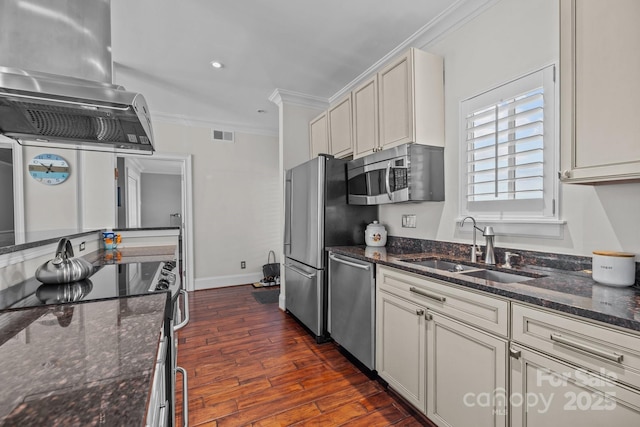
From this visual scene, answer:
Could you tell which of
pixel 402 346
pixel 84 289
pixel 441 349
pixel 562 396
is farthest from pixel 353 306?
pixel 84 289

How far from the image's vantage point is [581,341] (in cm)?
103

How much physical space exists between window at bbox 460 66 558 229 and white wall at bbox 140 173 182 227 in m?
8.91

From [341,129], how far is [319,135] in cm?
48

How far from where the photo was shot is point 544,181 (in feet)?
5.70

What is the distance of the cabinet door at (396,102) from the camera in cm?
225

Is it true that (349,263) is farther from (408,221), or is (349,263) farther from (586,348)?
(586,348)

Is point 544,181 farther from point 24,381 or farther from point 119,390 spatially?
point 24,381

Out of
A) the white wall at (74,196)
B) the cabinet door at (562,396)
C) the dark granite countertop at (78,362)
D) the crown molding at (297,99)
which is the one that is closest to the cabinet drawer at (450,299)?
the cabinet door at (562,396)

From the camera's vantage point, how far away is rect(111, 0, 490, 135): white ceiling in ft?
7.16

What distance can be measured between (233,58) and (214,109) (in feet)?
5.11

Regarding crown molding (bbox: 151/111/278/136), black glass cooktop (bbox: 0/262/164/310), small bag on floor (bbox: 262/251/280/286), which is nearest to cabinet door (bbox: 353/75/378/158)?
black glass cooktop (bbox: 0/262/164/310)

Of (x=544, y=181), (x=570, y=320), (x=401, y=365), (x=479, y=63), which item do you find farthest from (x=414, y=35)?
(x=401, y=365)

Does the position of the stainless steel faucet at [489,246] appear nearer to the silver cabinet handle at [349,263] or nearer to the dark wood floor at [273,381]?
the silver cabinet handle at [349,263]

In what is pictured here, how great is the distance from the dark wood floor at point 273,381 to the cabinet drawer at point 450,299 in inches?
28.9
